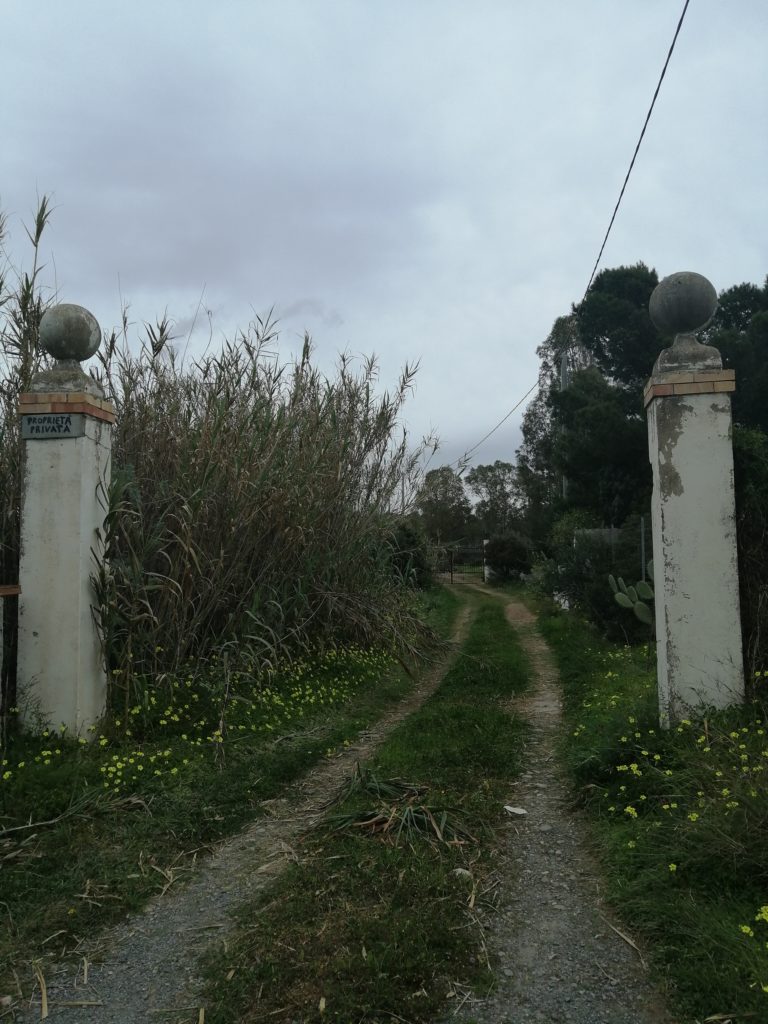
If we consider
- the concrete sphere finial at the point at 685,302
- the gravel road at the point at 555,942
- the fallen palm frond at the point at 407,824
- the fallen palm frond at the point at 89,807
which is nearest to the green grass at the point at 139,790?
the fallen palm frond at the point at 89,807

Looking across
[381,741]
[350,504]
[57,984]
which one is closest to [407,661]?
[350,504]

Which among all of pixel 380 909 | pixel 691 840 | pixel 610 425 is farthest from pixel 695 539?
pixel 610 425

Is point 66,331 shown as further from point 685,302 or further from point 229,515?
point 685,302

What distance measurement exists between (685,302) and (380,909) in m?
3.64

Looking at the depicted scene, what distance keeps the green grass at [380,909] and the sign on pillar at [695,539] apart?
4.05 feet

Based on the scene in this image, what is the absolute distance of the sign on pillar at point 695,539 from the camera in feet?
13.0

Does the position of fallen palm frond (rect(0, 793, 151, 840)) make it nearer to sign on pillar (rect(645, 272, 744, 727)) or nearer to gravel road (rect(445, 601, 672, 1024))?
gravel road (rect(445, 601, 672, 1024))

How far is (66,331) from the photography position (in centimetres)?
445

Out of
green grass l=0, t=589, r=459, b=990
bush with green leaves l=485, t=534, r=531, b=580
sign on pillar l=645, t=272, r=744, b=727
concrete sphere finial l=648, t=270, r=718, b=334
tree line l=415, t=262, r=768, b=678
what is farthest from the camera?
bush with green leaves l=485, t=534, r=531, b=580

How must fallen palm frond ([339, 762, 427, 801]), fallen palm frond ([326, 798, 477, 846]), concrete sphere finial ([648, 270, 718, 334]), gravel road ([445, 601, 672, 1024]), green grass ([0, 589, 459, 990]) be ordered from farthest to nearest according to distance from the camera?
concrete sphere finial ([648, 270, 718, 334])
fallen palm frond ([339, 762, 427, 801])
fallen palm frond ([326, 798, 477, 846])
green grass ([0, 589, 459, 990])
gravel road ([445, 601, 672, 1024])

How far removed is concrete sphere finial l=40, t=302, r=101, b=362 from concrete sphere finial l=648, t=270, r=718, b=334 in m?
3.50

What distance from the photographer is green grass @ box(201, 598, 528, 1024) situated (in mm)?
2160

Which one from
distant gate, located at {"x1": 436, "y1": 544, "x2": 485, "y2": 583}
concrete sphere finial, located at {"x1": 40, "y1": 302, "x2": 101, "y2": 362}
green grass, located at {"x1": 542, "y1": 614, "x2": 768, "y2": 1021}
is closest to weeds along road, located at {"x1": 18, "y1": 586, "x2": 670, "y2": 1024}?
green grass, located at {"x1": 542, "y1": 614, "x2": 768, "y2": 1021}

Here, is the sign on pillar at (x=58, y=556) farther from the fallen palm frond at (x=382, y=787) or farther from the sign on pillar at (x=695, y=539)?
the sign on pillar at (x=695, y=539)
